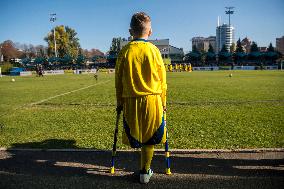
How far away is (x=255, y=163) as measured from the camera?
5.23 m

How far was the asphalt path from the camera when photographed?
4457 millimetres

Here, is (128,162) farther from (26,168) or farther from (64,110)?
(64,110)

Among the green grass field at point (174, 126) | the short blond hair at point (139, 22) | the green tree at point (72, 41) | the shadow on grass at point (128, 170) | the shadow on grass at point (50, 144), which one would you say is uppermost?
the green tree at point (72, 41)

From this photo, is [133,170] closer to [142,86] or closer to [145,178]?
[145,178]

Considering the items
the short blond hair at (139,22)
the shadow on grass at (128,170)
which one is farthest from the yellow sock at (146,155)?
the short blond hair at (139,22)

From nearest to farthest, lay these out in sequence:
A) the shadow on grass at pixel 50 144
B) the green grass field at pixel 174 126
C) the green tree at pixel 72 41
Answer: the shadow on grass at pixel 50 144, the green grass field at pixel 174 126, the green tree at pixel 72 41

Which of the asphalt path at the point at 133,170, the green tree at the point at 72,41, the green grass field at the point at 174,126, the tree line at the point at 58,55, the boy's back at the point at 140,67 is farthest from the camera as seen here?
the green tree at the point at 72,41

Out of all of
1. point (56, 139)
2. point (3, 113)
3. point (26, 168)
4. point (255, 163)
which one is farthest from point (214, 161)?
point (3, 113)

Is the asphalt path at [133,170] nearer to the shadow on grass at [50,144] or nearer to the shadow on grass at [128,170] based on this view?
the shadow on grass at [128,170]

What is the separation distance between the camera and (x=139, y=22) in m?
4.30

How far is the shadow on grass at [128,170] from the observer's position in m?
4.46

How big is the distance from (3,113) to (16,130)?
379cm

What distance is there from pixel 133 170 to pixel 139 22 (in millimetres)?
2488

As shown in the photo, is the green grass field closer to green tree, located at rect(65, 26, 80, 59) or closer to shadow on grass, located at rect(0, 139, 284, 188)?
shadow on grass, located at rect(0, 139, 284, 188)
